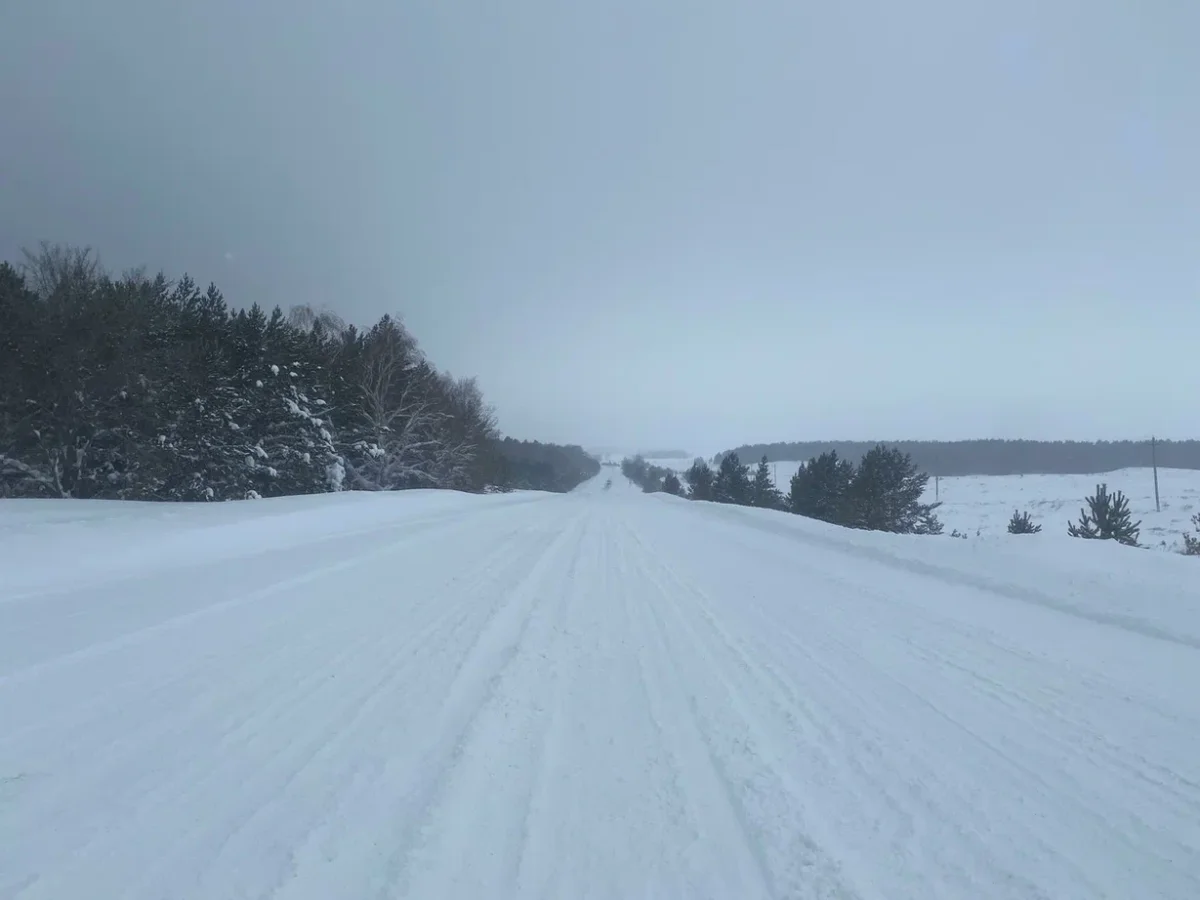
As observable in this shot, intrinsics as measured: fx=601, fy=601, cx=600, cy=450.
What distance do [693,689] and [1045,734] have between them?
2.20 meters

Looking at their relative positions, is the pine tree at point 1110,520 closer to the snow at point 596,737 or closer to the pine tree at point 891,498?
the pine tree at point 891,498

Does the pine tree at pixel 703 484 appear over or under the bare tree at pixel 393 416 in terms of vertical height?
under

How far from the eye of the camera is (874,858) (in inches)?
101

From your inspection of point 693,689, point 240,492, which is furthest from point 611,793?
point 240,492

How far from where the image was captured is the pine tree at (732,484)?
51031mm

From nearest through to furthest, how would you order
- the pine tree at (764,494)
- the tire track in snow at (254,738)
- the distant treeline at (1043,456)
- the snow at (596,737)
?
the snow at (596,737) < the tire track in snow at (254,738) < the pine tree at (764,494) < the distant treeline at (1043,456)

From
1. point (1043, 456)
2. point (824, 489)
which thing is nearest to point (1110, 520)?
point (824, 489)

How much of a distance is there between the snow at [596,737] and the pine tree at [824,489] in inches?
1140

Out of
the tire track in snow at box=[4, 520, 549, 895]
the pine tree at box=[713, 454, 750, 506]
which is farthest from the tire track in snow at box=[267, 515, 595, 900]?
the pine tree at box=[713, 454, 750, 506]

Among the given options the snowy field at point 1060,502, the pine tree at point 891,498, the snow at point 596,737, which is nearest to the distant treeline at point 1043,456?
the snowy field at point 1060,502

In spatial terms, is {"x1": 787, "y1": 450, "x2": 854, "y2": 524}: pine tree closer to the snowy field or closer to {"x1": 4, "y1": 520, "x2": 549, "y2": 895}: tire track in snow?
the snowy field

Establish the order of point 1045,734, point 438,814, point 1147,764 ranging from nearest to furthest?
point 438,814
point 1147,764
point 1045,734

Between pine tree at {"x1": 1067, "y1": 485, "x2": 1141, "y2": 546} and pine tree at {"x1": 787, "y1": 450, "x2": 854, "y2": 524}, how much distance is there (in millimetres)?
14624

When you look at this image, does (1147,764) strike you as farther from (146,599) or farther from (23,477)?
(23,477)
